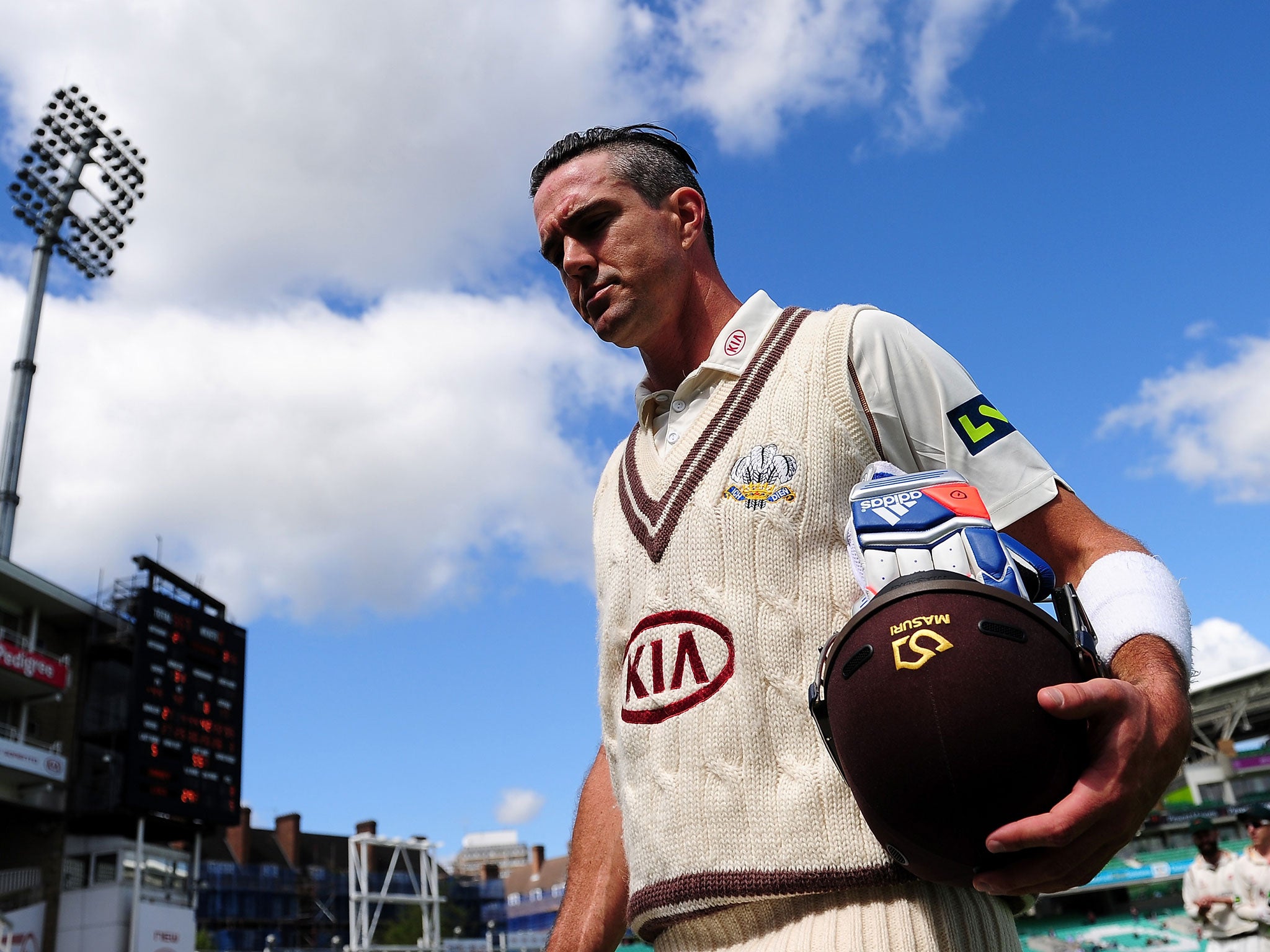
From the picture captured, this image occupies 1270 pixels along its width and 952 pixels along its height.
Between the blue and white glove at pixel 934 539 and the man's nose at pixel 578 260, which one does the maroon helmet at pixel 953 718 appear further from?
the man's nose at pixel 578 260

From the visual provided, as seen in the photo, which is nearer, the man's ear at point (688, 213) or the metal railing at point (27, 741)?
the man's ear at point (688, 213)

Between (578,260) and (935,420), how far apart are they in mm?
751

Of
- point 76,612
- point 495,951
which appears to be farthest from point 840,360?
point 495,951

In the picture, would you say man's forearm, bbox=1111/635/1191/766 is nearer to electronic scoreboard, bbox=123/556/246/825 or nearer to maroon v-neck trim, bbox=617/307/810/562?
→ maroon v-neck trim, bbox=617/307/810/562

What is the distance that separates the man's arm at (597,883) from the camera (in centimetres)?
194

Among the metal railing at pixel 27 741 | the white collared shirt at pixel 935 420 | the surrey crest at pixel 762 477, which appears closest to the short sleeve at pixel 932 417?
the white collared shirt at pixel 935 420

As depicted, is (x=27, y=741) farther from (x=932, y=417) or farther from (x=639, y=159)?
(x=932, y=417)

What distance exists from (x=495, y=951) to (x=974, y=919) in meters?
50.7

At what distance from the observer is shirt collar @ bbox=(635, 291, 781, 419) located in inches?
74.6

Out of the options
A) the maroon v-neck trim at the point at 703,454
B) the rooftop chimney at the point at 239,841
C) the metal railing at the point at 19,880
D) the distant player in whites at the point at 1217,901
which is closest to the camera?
the maroon v-neck trim at the point at 703,454

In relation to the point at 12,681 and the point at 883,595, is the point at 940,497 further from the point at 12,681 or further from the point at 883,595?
the point at 12,681

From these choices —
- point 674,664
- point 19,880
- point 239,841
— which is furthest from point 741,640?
point 239,841

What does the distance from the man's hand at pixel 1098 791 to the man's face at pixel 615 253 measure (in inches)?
45.4

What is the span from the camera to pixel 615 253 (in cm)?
202
